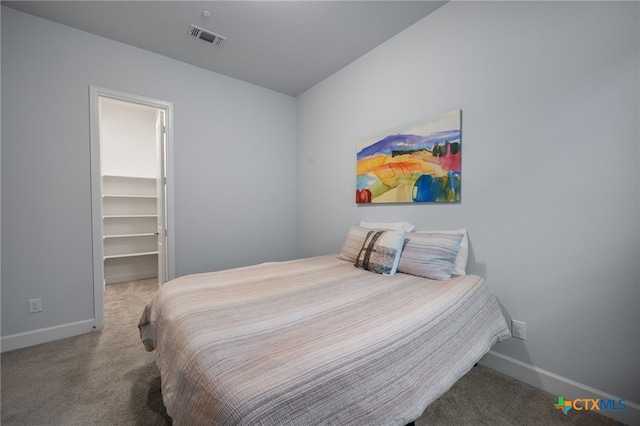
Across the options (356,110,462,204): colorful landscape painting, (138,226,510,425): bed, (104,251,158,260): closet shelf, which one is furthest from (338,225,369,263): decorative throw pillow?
(104,251,158,260): closet shelf

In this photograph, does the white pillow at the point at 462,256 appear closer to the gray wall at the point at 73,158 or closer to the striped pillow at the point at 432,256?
the striped pillow at the point at 432,256

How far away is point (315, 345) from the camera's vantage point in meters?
0.91

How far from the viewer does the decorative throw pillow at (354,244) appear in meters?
2.28

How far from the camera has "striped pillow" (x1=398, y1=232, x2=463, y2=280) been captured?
174 cm

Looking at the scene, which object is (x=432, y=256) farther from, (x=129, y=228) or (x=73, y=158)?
(x=129, y=228)

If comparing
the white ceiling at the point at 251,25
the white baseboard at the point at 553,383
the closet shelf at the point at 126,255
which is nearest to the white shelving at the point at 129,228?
the closet shelf at the point at 126,255

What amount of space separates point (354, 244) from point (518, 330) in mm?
1304

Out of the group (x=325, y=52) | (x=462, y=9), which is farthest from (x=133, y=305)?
(x=462, y=9)

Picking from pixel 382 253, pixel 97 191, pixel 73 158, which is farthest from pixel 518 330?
pixel 73 158

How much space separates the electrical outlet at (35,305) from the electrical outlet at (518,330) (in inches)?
149

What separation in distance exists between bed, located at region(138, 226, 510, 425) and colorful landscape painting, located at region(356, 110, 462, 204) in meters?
0.77

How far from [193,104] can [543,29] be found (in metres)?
3.16

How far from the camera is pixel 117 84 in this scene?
2461mm

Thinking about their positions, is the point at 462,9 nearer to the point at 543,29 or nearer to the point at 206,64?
the point at 543,29
